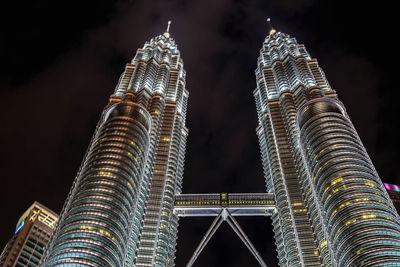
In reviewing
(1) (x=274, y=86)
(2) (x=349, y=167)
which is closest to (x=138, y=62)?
(1) (x=274, y=86)

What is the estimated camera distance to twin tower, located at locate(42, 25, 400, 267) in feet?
334

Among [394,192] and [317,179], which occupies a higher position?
[394,192]

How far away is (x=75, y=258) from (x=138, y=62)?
110 m

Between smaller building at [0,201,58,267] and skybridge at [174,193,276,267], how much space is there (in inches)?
2803

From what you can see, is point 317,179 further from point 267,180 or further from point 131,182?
point 131,182

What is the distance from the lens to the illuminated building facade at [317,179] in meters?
101

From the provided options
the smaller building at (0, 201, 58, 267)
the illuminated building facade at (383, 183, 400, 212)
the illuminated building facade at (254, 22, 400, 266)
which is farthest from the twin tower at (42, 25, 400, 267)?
the smaller building at (0, 201, 58, 267)

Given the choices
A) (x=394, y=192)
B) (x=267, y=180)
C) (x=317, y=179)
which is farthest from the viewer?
(x=394, y=192)

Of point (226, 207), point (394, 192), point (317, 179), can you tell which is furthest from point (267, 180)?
point (394, 192)

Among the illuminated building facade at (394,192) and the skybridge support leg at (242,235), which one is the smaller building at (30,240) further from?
the illuminated building facade at (394,192)

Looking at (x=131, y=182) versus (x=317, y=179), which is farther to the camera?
(x=131, y=182)

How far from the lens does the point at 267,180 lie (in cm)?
16300

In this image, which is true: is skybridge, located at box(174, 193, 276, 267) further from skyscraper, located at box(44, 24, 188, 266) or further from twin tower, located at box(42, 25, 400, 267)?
skyscraper, located at box(44, 24, 188, 266)

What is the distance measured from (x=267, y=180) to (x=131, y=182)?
6258 centimetres
